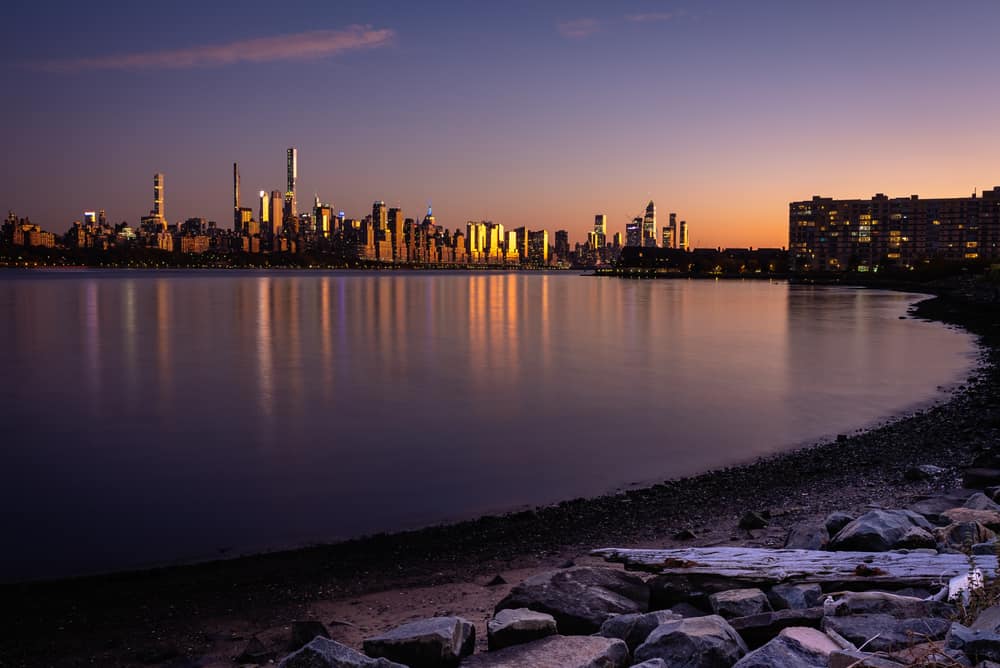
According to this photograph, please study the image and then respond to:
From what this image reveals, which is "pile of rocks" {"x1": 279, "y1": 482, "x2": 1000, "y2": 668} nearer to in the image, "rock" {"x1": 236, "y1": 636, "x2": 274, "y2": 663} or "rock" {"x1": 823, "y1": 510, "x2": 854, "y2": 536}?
"rock" {"x1": 823, "y1": 510, "x2": 854, "y2": 536}

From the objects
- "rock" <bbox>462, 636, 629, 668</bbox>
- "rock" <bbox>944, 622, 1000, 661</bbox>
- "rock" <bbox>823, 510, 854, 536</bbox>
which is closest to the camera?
"rock" <bbox>944, 622, 1000, 661</bbox>

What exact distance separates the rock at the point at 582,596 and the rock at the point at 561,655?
490 millimetres

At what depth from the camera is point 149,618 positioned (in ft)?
24.2

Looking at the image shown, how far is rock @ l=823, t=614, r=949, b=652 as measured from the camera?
185 inches

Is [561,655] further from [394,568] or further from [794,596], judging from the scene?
[394,568]

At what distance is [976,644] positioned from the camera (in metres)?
3.99

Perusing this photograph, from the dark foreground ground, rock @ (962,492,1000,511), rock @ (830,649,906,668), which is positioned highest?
rock @ (830,649,906,668)

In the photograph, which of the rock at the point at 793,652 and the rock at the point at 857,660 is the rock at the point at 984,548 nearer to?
the rock at the point at 793,652

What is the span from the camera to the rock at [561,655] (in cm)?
482

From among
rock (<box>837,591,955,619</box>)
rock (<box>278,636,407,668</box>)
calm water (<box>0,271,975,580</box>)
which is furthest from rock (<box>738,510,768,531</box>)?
rock (<box>278,636,407,668</box>)

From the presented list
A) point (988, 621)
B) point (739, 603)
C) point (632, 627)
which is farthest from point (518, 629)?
point (988, 621)

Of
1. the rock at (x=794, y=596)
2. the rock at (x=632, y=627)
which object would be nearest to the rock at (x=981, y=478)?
the rock at (x=794, y=596)

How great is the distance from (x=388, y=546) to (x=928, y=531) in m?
6.20

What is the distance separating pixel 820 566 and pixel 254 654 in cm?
482
